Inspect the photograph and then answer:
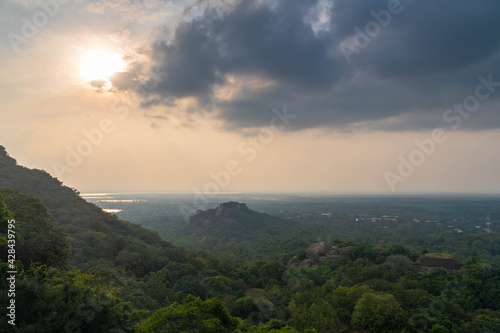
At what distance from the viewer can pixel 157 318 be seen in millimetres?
13664

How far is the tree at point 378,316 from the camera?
22.9m

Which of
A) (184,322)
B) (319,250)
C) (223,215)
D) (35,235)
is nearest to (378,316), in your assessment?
(184,322)

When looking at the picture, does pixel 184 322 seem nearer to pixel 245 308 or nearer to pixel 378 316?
pixel 245 308

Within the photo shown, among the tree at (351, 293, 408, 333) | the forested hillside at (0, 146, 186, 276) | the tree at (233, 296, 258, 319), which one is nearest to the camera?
the tree at (351, 293, 408, 333)

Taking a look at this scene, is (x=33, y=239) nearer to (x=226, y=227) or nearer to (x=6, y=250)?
(x=6, y=250)

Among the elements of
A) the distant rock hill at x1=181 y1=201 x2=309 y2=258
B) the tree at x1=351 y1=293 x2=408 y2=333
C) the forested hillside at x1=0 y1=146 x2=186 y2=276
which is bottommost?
the distant rock hill at x1=181 y1=201 x2=309 y2=258

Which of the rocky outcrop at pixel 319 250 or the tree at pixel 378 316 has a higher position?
the tree at pixel 378 316

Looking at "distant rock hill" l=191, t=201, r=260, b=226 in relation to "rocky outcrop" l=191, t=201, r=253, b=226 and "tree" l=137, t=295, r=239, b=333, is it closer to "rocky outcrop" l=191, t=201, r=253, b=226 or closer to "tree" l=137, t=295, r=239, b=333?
"rocky outcrop" l=191, t=201, r=253, b=226

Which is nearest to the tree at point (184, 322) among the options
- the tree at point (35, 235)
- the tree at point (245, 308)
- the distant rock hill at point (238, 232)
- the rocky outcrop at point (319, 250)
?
the tree at point (35, 235)

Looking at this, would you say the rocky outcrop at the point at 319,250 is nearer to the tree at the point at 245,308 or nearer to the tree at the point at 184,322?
the tree at the point at 245,308

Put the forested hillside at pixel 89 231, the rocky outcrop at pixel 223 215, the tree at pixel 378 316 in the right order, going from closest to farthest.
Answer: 1. the tree at pixel 378 316
2. the forested hillside at pixel 89 231
3. the rocky outcrop at pixel 223 215

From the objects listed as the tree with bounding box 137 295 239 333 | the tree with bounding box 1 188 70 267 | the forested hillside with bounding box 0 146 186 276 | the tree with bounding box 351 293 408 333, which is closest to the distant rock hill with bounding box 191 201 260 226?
the forested hillside with bounding box 0 146 186 276

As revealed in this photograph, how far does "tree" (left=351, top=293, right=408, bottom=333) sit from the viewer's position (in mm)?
Answer: 22906

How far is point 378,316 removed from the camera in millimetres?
23109
